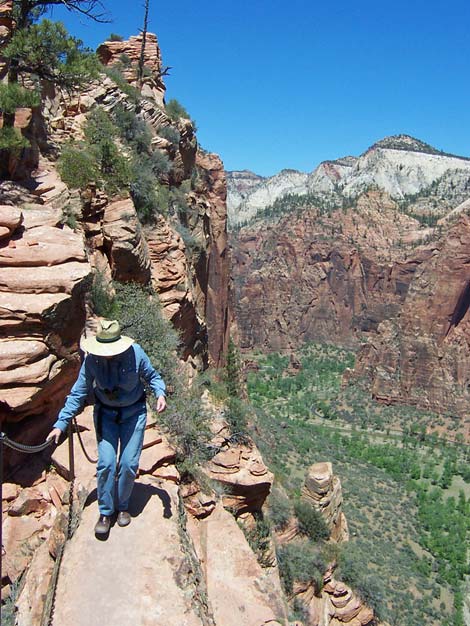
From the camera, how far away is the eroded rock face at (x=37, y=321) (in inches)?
221

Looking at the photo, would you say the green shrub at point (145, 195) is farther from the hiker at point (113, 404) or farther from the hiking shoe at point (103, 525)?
the hiking shoe at point (103, 525)

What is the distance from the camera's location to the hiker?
4.56 meters

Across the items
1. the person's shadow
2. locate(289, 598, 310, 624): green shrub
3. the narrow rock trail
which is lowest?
locate(289, 598, 310, 624): green shrub

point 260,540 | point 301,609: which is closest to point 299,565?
point 301,609

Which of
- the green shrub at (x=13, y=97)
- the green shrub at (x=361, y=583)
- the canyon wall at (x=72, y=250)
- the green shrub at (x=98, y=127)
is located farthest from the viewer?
the green shrub at (x=98, y=127)

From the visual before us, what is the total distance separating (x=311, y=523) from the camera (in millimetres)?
12406

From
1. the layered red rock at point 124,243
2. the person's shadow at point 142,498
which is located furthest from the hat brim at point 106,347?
the layered red rock at point 124,243

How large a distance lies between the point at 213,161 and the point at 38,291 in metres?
24.9

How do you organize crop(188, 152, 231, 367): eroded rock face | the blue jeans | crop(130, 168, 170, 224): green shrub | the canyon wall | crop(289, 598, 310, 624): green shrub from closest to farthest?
the blue jeans, the canyon wall, crop(289, 598, 310, 624): green shrub, crop(130, 168, 170, 224): green shrub, crop(188, 152, 231, 367): eroded rock face

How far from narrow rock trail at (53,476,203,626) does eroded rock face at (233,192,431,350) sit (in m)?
84.1

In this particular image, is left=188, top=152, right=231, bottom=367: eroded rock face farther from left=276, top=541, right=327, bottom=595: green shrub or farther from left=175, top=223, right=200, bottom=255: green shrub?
left=276, top=541, right=327, bottom=595: green shrub

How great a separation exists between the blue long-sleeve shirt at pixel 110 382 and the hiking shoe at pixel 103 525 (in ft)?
3.10

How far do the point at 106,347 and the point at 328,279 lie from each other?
9413 centimetres

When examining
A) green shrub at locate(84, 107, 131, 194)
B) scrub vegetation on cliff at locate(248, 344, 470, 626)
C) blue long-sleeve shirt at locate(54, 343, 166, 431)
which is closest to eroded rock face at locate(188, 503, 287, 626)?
blue long-sleeve shirt at locate(54, 343, 166, 431)
